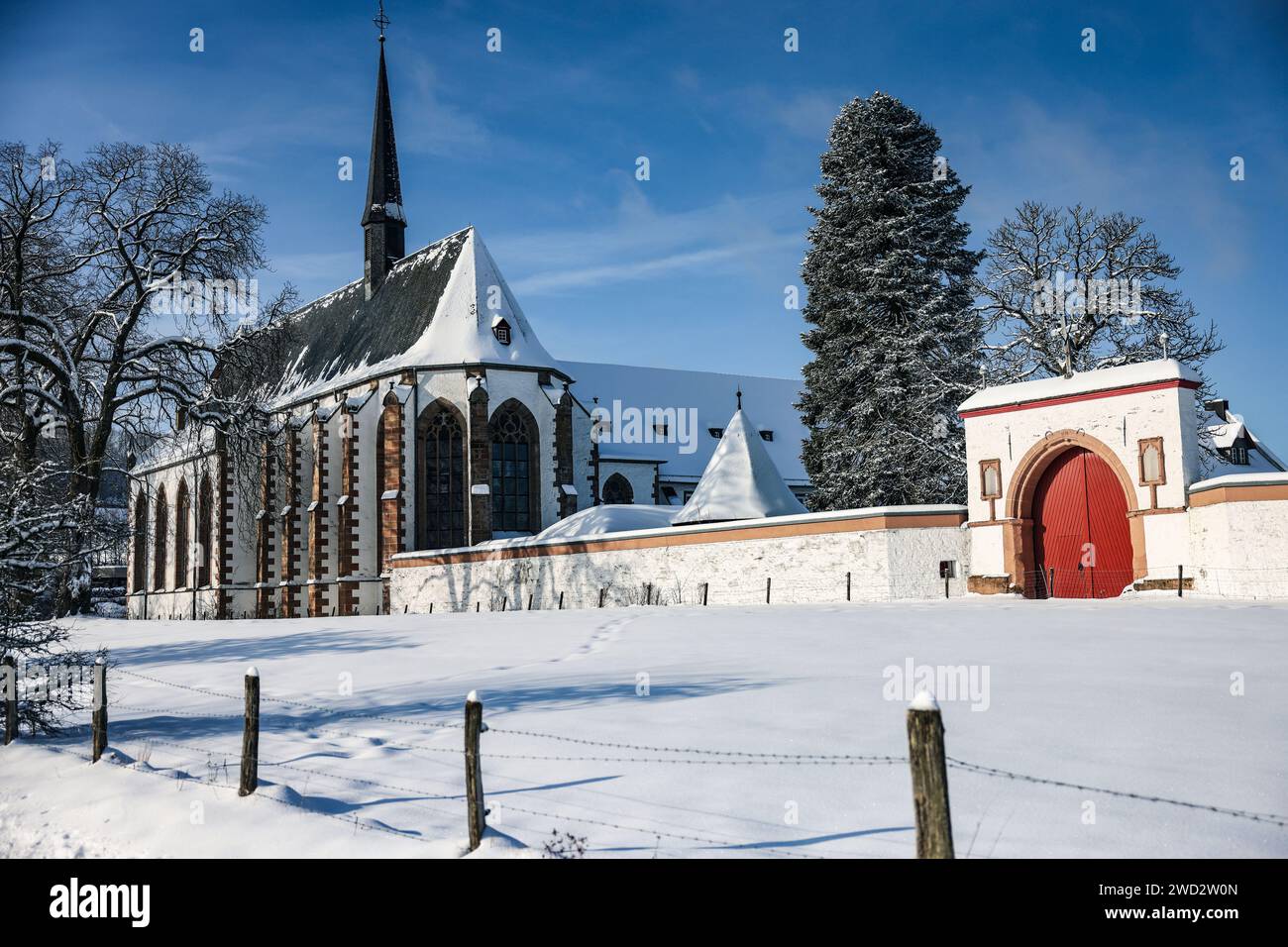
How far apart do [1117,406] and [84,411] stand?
70.5 feet

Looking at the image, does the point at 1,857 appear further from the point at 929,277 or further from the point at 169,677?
the point at 929,277

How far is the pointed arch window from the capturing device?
173 ft

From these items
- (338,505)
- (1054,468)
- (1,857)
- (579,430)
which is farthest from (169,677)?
(579,430)

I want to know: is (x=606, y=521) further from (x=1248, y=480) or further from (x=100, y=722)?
(x=100, y=722)

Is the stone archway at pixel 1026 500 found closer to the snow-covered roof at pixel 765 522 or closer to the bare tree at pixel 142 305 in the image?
the snow-covered roof at pixel 765 522

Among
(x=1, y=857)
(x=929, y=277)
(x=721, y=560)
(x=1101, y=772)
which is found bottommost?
(x=1, y=857)

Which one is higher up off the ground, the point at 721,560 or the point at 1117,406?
the point at 1117,406

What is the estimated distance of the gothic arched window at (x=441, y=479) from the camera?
3688cm

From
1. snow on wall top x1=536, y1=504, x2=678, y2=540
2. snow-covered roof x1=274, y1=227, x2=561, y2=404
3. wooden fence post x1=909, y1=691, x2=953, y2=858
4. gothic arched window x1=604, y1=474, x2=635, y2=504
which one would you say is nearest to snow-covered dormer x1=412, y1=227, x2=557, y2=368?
snow-covered roof x1=274, y1=227, x2=561, y2=404

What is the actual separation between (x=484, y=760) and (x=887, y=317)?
86.7 ft

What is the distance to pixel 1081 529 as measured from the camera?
22.5 m

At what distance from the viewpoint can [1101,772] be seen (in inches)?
291

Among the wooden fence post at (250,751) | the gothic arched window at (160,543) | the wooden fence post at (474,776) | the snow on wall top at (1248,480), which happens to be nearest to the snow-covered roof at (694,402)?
the gothic arched window at (160,543)
